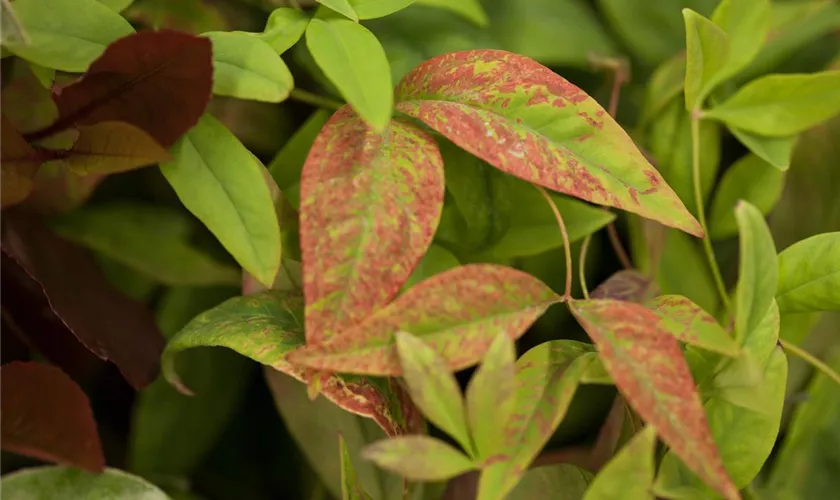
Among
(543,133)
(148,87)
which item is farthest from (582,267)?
(148,87)

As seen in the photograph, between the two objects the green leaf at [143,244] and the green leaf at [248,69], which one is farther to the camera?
the green leaf at [143,244]

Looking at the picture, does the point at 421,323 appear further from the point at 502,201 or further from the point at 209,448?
the point at 209,448

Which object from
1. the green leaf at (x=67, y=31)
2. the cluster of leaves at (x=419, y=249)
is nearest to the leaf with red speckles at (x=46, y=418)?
the cluster of leaves at (x=419, y=249)

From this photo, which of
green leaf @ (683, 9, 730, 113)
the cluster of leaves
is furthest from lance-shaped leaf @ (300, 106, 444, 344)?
green leaf @ (683, 9, 730, 113)

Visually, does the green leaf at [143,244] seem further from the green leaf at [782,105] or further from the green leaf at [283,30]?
the green leaf at [782,105]

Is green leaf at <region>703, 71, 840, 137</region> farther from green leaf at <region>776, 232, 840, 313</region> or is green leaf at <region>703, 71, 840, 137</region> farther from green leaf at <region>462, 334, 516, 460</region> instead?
green leaf at <region>462, 334, 516, 460</region>

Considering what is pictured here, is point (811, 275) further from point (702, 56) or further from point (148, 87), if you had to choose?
point (148, 87)
